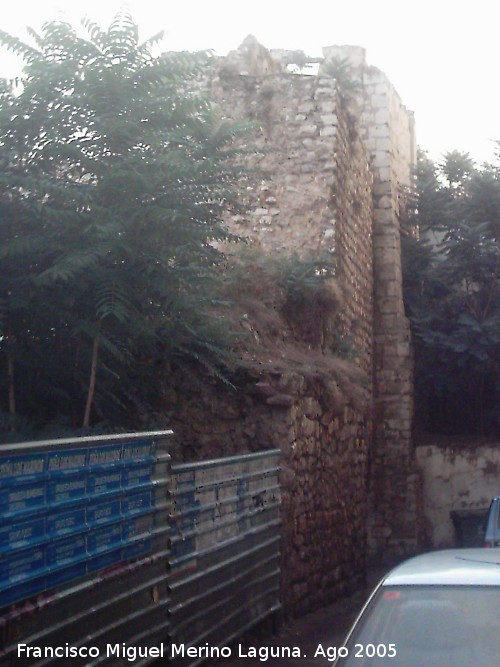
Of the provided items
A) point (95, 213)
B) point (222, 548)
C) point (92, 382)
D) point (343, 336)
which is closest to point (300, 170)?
point (343, 336)

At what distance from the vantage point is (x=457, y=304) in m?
18.2

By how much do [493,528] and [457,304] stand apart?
29.4ft

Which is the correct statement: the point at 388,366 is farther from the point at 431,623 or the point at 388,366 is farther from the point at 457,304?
the point at 431,623

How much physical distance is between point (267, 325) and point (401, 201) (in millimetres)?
8813

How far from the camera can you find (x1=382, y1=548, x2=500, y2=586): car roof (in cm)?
446

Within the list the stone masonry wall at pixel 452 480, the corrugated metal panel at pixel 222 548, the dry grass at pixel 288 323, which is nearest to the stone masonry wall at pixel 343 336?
the dry grass at pixel 288 323

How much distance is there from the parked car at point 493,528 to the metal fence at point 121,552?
2790mm

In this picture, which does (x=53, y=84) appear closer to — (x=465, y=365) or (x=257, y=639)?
(x=257, y=639)

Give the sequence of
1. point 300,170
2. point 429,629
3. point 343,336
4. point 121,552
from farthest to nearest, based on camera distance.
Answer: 1. point 300,170
2. point 343,336
3. point 121,552
4. point 429,629

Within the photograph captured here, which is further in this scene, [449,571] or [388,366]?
[388,366]

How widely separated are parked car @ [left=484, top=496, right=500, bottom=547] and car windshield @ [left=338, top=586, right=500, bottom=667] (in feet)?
17.7

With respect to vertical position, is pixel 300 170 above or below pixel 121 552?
above

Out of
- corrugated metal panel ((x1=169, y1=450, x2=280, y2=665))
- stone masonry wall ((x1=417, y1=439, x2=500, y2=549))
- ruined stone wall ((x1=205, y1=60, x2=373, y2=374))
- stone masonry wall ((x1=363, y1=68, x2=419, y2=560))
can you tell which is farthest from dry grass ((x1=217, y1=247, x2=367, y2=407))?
stone masonry wall ((x1=417, y1=439, x2=500, y2=549))

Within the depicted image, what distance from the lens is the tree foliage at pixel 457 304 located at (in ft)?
57.6
